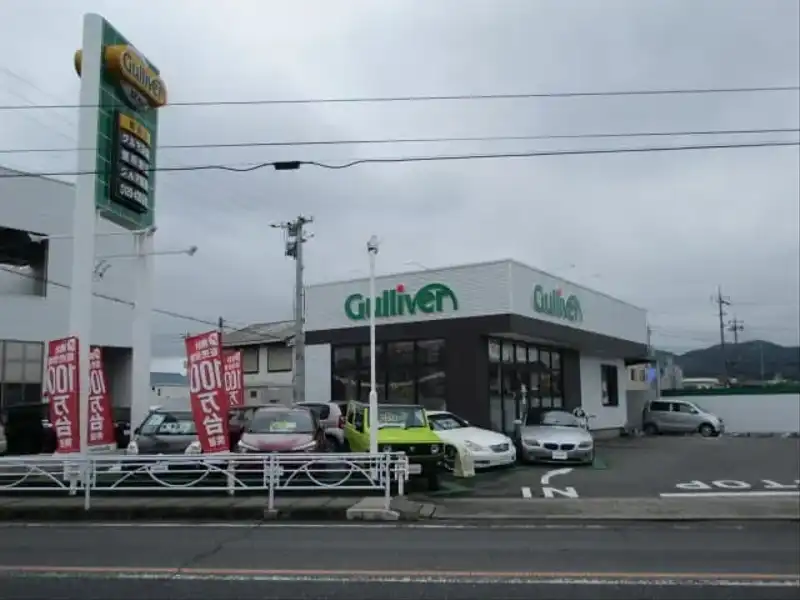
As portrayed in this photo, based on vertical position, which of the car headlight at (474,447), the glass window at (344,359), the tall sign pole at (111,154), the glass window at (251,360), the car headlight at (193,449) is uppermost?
the tall sign pole at (111,154)

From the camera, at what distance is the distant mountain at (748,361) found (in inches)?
3076

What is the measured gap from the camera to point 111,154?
17547 millimetres

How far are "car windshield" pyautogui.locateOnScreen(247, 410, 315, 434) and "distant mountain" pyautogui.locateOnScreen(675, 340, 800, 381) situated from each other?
220ft

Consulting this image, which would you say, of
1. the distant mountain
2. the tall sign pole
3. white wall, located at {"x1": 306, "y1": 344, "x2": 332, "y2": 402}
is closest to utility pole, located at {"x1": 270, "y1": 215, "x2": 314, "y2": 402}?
white wall, located at {"x1": 306, "y1": 344, "x2": 332, "y2": 402}

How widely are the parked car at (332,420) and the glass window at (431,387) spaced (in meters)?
4.18

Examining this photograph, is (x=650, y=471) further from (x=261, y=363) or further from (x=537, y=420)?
(x=261, y=363)

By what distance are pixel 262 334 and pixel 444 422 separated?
25.1 m

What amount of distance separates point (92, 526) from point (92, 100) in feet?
29.9

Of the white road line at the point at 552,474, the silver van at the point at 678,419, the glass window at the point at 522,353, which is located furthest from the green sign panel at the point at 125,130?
the silver van at the point at 678,419

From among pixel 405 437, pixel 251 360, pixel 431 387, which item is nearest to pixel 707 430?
pixel 431 387

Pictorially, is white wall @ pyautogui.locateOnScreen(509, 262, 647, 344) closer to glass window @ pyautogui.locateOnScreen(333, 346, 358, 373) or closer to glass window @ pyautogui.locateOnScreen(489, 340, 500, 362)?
glass window @ pyautogui.locateOnScreen(489, 340, 500, 362)

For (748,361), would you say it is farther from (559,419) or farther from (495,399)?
(559,419)

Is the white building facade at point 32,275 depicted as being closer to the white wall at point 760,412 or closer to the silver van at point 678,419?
the silver van at point 678,419

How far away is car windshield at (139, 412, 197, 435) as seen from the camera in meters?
17.8
